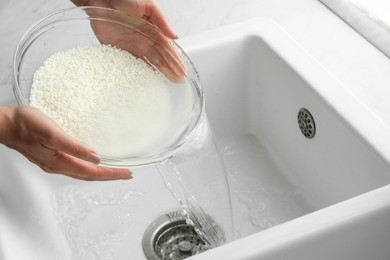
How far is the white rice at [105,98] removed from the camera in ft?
2.36

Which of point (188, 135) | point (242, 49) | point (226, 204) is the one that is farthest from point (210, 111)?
point (188, 135)

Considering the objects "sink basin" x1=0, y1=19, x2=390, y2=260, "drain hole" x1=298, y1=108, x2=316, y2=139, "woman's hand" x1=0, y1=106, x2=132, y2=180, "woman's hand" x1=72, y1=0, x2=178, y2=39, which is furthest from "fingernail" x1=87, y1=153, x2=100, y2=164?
"drain hole" x1=298, y1=108, x2=316, y2=139

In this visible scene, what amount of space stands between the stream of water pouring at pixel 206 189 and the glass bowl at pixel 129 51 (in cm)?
9

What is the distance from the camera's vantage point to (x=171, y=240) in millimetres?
940

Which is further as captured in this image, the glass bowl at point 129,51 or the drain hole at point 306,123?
the drain hole at point 306,123

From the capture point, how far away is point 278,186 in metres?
1.00

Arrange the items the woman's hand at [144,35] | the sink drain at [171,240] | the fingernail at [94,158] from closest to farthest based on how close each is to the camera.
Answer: the fingernail at [94,158]
the woman's hand at [144,35]
the sink drain at [171,240]

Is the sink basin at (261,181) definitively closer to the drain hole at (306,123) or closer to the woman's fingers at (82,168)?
the drain hole at (306,123)

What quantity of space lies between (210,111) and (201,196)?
23 centimetres

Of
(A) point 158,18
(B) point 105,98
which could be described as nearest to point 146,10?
(A) point 158,18

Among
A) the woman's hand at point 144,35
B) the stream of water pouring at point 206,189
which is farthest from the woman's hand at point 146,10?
the stream of water pouring at point 206,189

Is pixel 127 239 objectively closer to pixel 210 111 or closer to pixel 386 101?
pixel 210 111

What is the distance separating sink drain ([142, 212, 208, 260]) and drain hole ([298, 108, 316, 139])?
215 millimetres

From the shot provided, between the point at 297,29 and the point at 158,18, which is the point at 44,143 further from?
the point at 297,29
